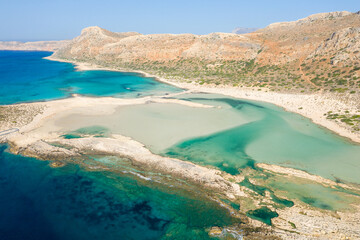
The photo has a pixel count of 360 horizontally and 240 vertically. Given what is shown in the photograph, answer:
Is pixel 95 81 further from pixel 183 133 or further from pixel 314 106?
pixel 314 106

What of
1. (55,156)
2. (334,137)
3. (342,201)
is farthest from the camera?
(334,137)

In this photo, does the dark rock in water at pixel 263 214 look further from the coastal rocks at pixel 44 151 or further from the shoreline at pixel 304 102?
the shoreline at pixel 304 102

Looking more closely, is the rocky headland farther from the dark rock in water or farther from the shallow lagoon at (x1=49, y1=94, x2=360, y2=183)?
the shallow lagoon at (x1=49, y1=94, x2=360, y2=183)

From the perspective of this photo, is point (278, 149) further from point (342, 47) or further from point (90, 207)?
point (342, 47)

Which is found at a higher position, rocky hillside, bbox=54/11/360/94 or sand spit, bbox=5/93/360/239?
rocky hillside, bbox=54/11/360/94

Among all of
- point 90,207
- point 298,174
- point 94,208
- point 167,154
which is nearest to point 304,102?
point 298,174

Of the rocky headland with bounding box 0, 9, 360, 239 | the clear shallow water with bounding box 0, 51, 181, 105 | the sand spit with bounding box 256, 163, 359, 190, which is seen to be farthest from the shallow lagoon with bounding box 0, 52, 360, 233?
the clear shallow water with bounding box 0, 51, 181, 105

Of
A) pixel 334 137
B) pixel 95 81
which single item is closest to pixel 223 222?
pixel 334 137
